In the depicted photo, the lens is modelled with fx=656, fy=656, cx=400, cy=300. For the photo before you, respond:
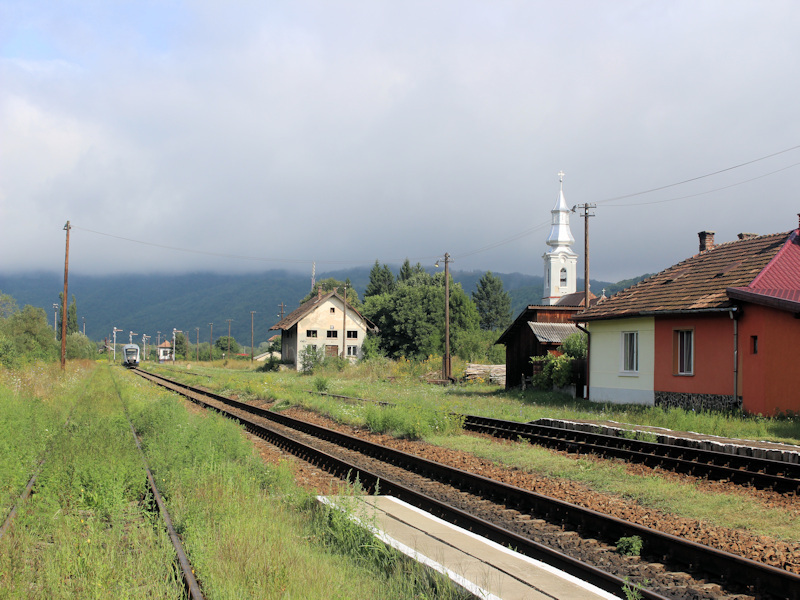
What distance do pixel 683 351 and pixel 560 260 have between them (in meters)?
102

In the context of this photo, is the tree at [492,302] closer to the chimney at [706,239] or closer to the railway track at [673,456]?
the chimney at [706,239]

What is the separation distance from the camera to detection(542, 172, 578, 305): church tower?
393 ft

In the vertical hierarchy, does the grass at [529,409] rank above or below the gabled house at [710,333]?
below

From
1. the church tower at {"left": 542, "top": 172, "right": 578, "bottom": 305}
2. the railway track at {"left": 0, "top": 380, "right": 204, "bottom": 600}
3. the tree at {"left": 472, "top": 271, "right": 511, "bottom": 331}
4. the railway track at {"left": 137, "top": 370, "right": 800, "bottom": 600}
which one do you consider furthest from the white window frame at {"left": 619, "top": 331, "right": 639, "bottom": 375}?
the tree at {"left": 472, "top": 271, "right": 511, "bottom": 331}

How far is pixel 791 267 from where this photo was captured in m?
19.6

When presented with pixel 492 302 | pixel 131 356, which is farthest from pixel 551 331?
pixel 492 302

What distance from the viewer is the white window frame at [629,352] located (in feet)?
73.5

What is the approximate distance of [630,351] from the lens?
2283 centimetres

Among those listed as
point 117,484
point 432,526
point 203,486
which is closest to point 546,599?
point 432,526

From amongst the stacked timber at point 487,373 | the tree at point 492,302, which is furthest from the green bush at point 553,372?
the tree at point 492,302

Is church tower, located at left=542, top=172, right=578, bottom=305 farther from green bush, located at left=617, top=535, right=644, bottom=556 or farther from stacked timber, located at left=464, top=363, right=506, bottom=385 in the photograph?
green bush, located at left=617, top=535, right=644, bottom=556

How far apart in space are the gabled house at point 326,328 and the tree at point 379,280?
58.2 metres

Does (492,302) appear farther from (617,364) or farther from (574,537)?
(574,537)

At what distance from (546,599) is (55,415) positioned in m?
15.3
